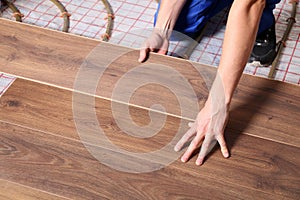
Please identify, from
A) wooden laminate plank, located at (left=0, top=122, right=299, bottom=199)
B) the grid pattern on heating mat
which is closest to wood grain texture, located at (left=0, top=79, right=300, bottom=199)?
wooden laminate plank, located at (left=0, top=122, right=299, bottom=199)

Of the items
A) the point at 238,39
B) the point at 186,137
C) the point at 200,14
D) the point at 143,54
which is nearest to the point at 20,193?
the point at 186,137

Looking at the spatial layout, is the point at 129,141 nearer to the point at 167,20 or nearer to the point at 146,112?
the point at 146,112

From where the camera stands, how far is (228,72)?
4.33ft

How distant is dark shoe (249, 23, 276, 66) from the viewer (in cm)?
182

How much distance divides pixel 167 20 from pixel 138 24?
26 cm

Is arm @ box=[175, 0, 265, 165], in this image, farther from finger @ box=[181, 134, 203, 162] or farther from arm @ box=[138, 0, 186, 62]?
arm @ box=[138, 0, 186, 62]

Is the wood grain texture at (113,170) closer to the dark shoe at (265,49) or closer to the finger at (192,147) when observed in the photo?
the finger at (192,147)

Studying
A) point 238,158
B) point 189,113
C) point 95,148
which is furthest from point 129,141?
point 238,158

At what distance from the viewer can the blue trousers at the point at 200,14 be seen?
1811 mm

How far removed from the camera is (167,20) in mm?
1781

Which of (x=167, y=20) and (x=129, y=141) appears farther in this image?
(x=167, y=20)

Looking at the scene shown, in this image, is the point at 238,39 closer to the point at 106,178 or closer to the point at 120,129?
the point at 120,129

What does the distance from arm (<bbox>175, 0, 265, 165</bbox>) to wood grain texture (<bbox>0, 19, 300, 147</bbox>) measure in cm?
9

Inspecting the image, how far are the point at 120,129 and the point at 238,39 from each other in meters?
0.42
